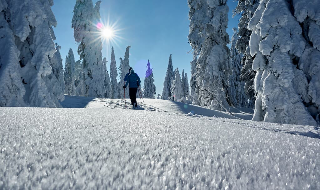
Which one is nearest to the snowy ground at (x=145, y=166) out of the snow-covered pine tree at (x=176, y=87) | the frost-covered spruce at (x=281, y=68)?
the frost-covered spruce at (x=281, y=68)

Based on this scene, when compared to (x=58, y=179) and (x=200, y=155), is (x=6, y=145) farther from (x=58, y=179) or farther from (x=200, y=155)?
(x=200, y=155)

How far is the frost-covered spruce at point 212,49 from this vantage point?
1238cm

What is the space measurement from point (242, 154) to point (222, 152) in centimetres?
11

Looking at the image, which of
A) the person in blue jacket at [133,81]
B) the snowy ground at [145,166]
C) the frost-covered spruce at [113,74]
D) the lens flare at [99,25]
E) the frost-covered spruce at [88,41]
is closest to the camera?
the snowy ground at [145,166]

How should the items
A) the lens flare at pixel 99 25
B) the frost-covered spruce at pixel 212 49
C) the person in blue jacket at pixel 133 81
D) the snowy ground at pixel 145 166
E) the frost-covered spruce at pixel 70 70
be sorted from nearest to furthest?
the snowy ground at pixel 145 166 < the person in blue jacket at pixel 133 81 < the frost-covered spruce at pixel 212 49 < the lens flare at pixel 99 25 < the frost-covered spruce at pixel 70 70

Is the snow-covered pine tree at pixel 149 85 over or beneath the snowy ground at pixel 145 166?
over

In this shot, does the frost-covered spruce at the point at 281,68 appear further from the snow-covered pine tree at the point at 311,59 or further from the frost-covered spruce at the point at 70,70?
the frost-covered spruce at the point at 70,70

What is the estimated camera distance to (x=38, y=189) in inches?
18.5

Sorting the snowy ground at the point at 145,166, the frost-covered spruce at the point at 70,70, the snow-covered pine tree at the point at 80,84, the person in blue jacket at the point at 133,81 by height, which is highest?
the frost-covered spruce at the point at 70,70

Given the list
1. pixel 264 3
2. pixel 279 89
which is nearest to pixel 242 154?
pixel 279 89

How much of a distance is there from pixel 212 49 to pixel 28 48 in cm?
1161

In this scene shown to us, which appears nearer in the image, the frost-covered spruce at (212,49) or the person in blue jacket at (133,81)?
the person in blue jacket at (133,81)

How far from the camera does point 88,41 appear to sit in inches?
714

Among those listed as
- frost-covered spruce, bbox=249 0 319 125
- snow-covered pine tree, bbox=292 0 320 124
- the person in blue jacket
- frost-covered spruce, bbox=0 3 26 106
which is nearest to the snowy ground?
frost-covered spruce, bbox=249 0 319 125
